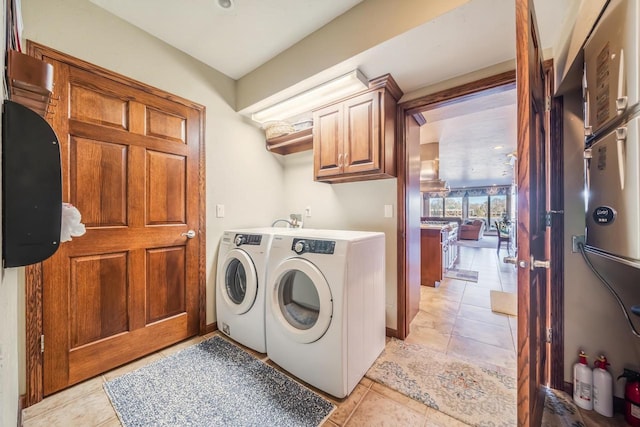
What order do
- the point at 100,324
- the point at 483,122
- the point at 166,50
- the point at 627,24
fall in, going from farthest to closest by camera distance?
1. the point at 483,122
2. the point at 166,50
3. the point at 100,324
4. the point at 627,24

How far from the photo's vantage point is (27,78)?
730 mm

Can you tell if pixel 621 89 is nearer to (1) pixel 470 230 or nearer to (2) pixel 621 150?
(2) pixel 621 150

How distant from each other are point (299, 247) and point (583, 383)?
1.79m

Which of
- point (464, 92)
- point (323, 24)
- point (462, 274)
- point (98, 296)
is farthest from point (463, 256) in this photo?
point (98, 296)

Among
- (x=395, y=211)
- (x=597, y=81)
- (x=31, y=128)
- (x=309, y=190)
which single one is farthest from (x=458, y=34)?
(x=31, y=128)

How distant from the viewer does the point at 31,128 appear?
2.46 ft

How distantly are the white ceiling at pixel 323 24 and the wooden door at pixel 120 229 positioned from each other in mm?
483

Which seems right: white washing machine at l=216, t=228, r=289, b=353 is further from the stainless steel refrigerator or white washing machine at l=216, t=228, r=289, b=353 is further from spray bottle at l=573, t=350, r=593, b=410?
spray bottle at l=573, t=350, r=593, b=410

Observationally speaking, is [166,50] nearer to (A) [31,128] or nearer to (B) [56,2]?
(B) [56,2]

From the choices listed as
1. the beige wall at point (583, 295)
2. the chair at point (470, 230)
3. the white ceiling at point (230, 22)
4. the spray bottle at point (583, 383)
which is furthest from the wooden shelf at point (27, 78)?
the chair at point (470, 230)

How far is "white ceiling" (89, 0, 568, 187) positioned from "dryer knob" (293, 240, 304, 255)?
130cm

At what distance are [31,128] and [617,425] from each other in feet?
9.36

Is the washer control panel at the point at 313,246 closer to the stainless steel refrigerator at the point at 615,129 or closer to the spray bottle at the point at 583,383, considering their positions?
the stainless steel refrigerator at the point at 615,129

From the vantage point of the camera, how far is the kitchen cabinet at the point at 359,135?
1.80 metres
